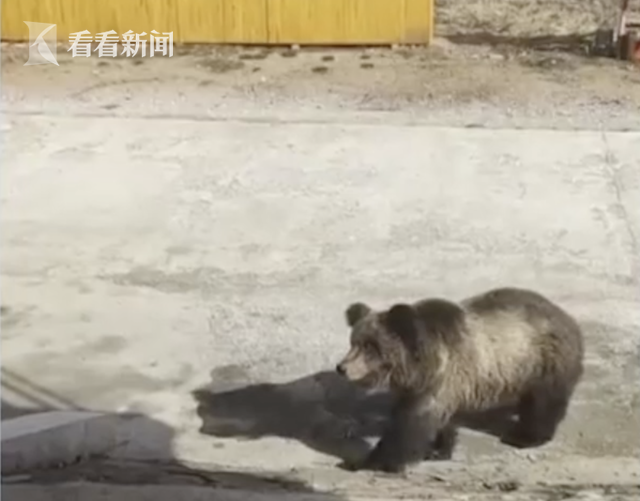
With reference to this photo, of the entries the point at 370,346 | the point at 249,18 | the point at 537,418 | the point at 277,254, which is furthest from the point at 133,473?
the point at 249,18

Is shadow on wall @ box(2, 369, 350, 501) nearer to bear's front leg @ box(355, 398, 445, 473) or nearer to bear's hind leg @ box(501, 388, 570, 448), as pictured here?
bear's front leg @ box(355, 398, 445, 473)

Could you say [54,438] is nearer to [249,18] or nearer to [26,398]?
[26,398]

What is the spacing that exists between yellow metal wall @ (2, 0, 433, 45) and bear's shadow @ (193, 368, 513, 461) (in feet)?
13.5

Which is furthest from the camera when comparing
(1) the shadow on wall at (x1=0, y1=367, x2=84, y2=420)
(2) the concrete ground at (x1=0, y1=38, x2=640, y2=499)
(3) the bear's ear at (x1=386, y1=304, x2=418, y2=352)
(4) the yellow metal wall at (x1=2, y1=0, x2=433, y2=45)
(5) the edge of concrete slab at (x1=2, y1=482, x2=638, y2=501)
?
(4) the yellow metal wall at (x1=2, y1=0, x2=433, y2=45)

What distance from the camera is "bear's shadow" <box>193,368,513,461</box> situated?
408cm

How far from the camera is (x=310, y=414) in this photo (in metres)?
4.20

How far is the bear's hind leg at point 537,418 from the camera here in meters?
4.02

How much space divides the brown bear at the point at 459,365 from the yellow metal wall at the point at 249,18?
426cm

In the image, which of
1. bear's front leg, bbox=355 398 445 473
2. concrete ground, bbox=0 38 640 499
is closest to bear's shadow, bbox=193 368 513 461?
concrete ground, bbox=0 38 640 499

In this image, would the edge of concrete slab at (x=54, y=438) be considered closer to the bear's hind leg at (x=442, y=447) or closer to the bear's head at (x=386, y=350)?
the bear's head at (x=386, y=350)

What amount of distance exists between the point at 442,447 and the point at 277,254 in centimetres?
156

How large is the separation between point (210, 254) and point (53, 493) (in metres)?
1.79

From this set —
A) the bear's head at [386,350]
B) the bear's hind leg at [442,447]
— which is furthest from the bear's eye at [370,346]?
the bear's hind leg at [442,447]

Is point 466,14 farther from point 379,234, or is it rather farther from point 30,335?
point 30,335
